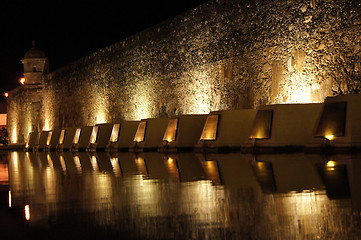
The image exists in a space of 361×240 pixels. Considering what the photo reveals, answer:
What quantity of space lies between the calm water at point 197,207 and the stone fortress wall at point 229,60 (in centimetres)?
595

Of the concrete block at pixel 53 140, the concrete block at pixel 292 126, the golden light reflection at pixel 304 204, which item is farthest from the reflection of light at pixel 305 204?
the concrete block at pixel 53 140

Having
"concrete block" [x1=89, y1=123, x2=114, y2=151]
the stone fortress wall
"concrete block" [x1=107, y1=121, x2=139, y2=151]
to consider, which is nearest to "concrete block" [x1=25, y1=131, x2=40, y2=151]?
the stone fortress wall

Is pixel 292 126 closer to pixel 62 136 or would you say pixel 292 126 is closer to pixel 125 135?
pixel 125 135

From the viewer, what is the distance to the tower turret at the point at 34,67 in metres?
38.4

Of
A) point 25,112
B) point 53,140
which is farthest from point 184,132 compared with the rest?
point 25,112

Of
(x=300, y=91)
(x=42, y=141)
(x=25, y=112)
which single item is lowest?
(x=300, y=91)

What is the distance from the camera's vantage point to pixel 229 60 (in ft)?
53.5

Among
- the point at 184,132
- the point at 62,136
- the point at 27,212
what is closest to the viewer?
the point at 27,212

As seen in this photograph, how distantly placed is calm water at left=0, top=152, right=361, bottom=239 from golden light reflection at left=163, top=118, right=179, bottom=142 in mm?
8876

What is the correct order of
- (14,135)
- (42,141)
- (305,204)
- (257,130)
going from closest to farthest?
(305,204) < (257,130) < (42,141) < (14,135)

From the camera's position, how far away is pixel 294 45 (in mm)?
13516

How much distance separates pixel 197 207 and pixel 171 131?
1171cm

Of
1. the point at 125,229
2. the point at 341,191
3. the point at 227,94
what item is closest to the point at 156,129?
the point at 227,94

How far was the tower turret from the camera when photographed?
38.4 meters
